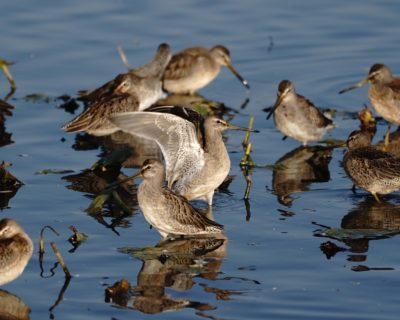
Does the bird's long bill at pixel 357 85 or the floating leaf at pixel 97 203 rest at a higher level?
the bird's long bill at pixel 357 85

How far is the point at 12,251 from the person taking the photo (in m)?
8.80

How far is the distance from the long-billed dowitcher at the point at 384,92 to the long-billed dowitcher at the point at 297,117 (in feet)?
3.14

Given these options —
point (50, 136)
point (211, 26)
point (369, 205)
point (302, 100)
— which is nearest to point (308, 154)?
point (302, 100)

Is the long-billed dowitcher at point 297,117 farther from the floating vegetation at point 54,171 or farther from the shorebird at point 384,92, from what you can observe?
the floating vegetation at point 54,171

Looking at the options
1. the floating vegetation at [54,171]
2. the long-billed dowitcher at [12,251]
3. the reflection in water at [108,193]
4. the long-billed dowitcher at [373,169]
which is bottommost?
the reflection in water at [108,193]

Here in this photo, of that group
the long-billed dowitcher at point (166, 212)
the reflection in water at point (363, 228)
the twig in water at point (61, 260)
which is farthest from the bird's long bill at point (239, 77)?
the twig in water at point (61, 260)

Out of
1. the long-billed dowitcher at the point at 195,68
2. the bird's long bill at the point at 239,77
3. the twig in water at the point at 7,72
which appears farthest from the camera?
the long-billed dowitcher at the point at 195,68

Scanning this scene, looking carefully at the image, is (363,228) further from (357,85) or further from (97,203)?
(357,85)

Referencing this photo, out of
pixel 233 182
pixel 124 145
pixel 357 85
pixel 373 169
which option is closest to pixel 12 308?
pixel 233 182

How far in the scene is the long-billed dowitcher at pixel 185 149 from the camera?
36.1 feet

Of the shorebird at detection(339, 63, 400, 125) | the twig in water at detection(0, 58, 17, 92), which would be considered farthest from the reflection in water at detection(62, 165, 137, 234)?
the shorebird at detection(339, 63, 400, 125)

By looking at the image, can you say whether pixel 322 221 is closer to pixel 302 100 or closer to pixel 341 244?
pixel 341 244

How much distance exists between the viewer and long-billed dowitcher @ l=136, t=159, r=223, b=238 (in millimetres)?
10102

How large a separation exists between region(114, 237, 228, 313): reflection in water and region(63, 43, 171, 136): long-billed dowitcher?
368 centimetres
